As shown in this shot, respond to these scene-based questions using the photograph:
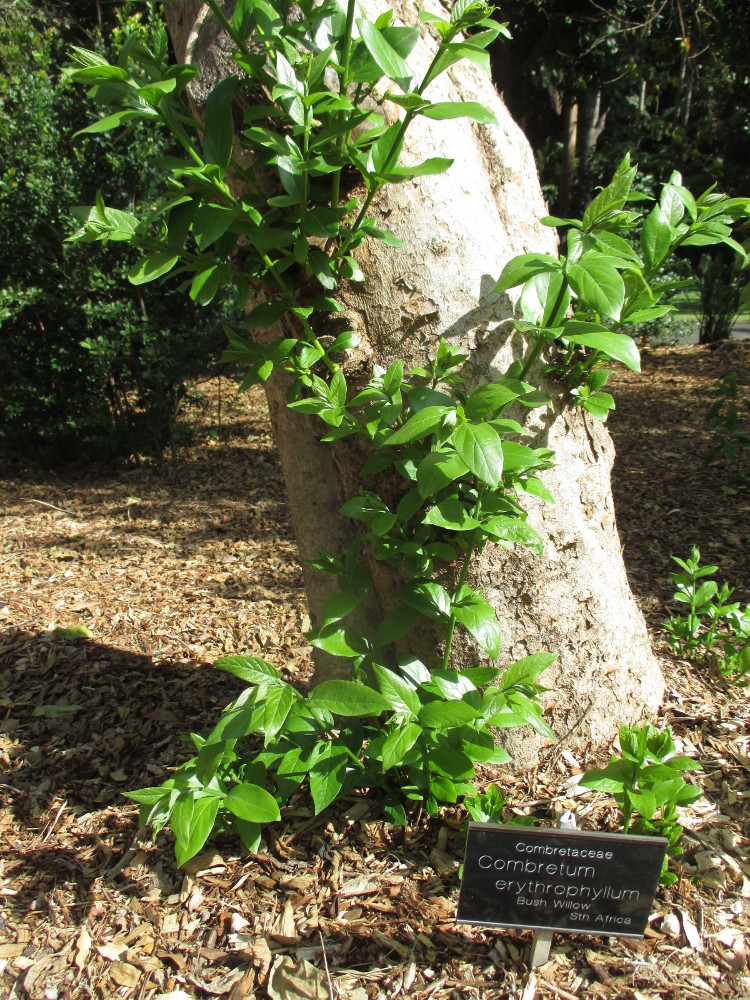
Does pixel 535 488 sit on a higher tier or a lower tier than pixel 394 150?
lower

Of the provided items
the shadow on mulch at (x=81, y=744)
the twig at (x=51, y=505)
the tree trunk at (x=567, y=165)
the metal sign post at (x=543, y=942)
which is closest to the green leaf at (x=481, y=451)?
the metal sign post at (x=543, y=942)

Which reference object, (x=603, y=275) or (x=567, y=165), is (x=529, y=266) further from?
(x=567, y=165)

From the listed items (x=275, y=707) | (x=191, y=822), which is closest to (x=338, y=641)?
(x=275, y=707)

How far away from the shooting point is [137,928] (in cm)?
173

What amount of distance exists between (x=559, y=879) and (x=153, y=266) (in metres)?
1.47

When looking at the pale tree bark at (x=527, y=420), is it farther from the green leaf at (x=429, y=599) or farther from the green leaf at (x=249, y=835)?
the green leaf at (x=249, y=835)

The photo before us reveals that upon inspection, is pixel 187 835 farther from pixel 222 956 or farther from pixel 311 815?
pixel 311 815

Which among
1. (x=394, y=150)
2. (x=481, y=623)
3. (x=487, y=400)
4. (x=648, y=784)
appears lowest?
(x=648, y=784)

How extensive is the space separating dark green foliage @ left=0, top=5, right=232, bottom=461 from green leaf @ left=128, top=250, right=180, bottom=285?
399cm

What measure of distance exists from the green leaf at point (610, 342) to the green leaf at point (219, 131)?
2.49 ft

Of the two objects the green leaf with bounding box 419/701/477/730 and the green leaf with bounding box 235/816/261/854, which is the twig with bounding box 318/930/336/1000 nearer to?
the green leaf with bounding box 235/816/261/854

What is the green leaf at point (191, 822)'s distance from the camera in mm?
1527

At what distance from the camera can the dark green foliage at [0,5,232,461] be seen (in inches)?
205

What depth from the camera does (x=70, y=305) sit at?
5.36 m
